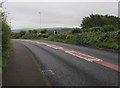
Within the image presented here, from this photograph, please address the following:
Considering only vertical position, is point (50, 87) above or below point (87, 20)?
below

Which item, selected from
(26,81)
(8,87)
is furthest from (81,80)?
(8,87)

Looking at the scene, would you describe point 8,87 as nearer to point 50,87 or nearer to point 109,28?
point 50,87

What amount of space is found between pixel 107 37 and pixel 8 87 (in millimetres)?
14291

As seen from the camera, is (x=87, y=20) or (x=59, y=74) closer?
(x=59, y=74)

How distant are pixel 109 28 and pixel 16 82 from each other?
1833cm

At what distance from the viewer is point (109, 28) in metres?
20.6

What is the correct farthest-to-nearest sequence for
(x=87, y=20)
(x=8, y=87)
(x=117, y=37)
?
(x=87, y=20), (x=117, y=37), (x=8, y=87)

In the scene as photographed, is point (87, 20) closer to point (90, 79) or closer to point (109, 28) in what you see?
point (109, 28)

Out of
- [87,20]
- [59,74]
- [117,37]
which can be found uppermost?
[87,20]

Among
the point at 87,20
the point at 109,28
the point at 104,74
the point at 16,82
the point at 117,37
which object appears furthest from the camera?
the point at 87,20

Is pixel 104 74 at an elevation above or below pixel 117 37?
below

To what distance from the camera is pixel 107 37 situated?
16.7 metres

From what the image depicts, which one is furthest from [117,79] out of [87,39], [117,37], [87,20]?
[87,20]

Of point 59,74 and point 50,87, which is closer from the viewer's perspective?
point 50,87
